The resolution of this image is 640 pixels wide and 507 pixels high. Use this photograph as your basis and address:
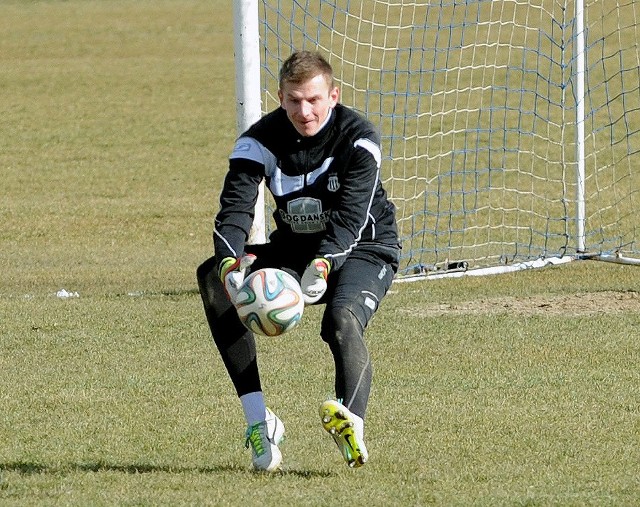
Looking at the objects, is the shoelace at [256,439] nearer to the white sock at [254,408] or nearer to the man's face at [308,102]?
the white sock at [254,408]

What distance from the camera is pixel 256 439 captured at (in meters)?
5.73

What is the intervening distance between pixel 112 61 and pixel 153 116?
7.64m

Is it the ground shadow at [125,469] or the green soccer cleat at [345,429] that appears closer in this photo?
the green soccer cleat at [345,429]

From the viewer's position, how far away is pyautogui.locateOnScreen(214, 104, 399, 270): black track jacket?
570 centimetres

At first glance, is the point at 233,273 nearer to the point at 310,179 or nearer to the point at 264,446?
the point at 310,179

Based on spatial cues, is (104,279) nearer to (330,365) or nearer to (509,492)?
(330,365)

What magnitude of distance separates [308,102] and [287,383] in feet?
7.86

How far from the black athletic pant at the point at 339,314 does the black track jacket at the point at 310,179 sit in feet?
0.37

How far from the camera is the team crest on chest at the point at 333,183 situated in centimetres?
575

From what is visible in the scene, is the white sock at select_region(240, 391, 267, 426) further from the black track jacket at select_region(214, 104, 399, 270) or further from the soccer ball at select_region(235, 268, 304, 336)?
the black track jacket at select_region(214, 104, 399, 270)

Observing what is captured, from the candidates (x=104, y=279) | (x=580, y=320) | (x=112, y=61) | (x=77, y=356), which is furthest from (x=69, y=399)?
(x=112, y=61)

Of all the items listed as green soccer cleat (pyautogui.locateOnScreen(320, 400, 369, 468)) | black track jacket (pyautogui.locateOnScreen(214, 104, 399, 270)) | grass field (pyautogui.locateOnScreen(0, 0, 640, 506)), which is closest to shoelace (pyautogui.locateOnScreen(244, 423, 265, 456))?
grass field (pyautogui.locateOnScreen(0, 0, 640, 506))

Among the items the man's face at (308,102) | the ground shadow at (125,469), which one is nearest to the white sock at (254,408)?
the ground shadow at (125,469)

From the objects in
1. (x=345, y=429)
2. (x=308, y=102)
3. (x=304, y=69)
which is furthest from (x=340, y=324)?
(x=304, y=69)
